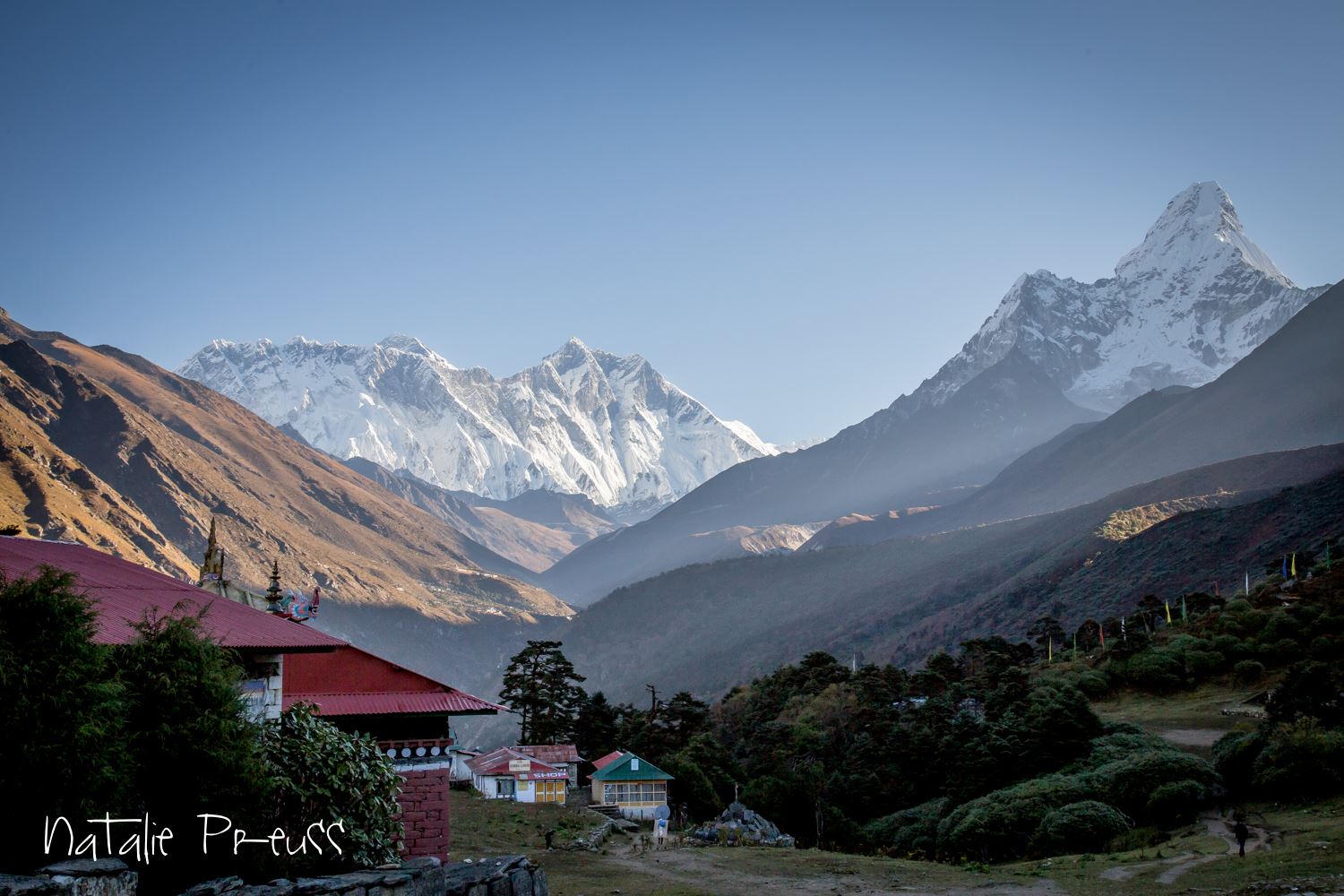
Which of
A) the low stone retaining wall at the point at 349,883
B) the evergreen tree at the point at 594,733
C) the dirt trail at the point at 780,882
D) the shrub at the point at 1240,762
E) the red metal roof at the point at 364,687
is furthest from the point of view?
the evergreen tree at the point at 594,733

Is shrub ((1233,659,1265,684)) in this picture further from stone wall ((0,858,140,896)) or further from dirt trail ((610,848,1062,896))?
stone wall ((0,858,140,896))

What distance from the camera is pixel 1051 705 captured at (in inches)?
1668

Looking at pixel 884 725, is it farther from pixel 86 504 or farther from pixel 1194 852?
pixel 86 504

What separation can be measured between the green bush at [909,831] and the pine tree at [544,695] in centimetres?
2140

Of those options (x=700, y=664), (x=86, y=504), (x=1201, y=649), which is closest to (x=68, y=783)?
(x=1201, y=649)

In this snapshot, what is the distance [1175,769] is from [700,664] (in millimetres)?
133147

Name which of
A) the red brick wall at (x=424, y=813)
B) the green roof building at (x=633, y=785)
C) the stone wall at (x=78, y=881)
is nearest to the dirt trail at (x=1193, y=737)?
the green roof building at (x=633, y=785)

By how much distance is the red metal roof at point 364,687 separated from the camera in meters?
19.1

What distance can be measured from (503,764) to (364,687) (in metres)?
32.0

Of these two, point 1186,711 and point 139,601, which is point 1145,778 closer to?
point 1186,711

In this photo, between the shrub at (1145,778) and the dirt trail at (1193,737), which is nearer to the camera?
the shrub at (1145,778)

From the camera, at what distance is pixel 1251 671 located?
47.0 metres

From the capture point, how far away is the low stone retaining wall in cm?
969

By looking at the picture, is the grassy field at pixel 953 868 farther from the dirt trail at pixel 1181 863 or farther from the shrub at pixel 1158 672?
the shrub at pixel 1158 672
